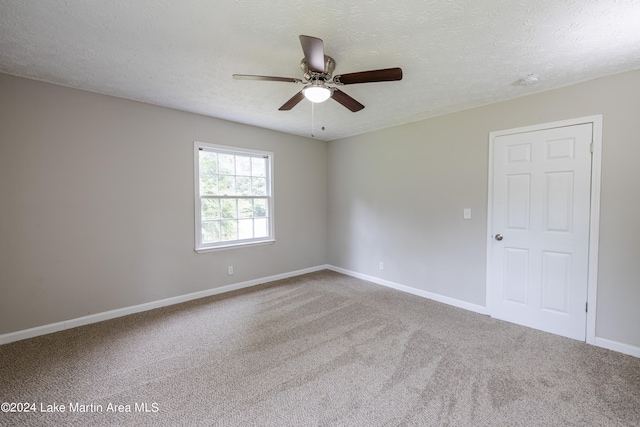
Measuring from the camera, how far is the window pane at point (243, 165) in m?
3.97

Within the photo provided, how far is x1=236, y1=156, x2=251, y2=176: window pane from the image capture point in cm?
397

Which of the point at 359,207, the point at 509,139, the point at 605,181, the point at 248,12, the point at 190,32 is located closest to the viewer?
the point at 248,12

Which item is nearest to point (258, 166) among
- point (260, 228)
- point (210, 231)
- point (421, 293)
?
point (260, 228)

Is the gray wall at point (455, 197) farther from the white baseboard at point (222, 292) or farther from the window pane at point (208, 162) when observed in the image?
the window pane at point (208, 162)

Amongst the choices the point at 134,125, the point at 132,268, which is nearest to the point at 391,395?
the point at 132,268

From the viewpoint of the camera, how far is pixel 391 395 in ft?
5.95

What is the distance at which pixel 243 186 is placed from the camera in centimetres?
403

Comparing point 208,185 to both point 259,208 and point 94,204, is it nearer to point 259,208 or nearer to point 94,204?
point 259,208

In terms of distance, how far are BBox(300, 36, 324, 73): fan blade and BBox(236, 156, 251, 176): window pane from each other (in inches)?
97.4

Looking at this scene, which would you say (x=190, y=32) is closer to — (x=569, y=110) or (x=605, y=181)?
(x=569, y=110)

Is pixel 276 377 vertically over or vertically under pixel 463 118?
under

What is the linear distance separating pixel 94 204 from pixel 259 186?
2019mm

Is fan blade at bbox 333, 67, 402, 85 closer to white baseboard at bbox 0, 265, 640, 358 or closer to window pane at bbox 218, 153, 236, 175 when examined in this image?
window pane at bbox 218, 153, 236, 175

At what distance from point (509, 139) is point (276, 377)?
327cm
